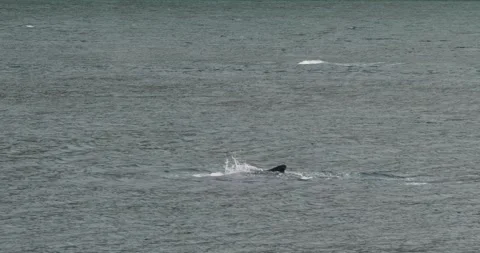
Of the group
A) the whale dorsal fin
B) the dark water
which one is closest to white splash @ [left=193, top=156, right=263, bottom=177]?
the dark water

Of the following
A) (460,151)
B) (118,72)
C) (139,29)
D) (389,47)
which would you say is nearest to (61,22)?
(139,29)

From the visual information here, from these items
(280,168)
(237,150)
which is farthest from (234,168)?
(237,150)

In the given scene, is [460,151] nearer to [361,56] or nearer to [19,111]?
[19,111]

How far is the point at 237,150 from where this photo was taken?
180 feet

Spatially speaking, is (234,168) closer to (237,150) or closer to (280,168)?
(280,168)

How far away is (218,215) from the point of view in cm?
4256

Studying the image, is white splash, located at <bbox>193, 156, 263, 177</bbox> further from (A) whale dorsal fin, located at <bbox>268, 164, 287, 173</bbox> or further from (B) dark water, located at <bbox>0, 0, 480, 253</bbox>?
(A) whale dorsal fin, located at <bbox>268, 164, 287, 173</bbox>

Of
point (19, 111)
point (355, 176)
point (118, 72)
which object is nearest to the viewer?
point (355, 176)

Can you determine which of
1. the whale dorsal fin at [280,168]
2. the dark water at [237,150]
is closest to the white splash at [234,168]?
the dark water at [237,150]

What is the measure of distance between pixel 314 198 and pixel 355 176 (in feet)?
15.3

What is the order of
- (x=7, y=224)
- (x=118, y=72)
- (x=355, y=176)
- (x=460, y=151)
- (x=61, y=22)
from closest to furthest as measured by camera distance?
(x=7, y=224), (x=355, y=176), (x=460, y=151), (x=118, y=72), (x=61, y=22)

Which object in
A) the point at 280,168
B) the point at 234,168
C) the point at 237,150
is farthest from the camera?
the point at 237,150

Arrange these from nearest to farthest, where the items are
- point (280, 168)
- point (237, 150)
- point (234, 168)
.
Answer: point (280, 168) < point (234, 168) < point (237, 150)

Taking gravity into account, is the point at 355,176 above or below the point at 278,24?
above
